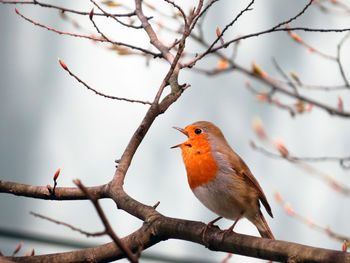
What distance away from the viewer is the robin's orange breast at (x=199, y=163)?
2139mm

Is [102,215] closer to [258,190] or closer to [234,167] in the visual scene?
[234,167]

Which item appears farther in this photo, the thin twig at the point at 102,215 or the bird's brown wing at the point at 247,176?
the bird's brown wing at the point at 247,176

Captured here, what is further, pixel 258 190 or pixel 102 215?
pixel 258 190

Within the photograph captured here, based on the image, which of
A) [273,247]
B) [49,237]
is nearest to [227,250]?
[273,247]

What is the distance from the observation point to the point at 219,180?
216 cm

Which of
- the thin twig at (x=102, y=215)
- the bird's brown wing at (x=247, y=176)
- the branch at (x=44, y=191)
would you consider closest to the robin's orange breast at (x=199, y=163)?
the bird's brown wing at (x=247, y=176)

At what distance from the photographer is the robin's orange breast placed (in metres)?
2.14

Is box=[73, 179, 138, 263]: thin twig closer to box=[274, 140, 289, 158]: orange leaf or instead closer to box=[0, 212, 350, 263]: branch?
box=[0, 212, 350, 263]: branch

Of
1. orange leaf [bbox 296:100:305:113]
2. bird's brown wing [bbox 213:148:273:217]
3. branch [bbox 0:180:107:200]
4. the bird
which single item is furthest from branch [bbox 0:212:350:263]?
orange leaf [bbox 296:100:305:113]

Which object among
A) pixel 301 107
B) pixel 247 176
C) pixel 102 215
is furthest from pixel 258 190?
pixel 102 215

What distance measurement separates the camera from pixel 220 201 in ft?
7.01

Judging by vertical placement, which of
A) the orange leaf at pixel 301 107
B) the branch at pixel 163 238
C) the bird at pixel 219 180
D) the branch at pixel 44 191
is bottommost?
the branch at pixel 163 238

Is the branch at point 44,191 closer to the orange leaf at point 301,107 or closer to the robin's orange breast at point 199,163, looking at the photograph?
the robin's orange breast at point 199,163

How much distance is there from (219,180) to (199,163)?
0.11 m
